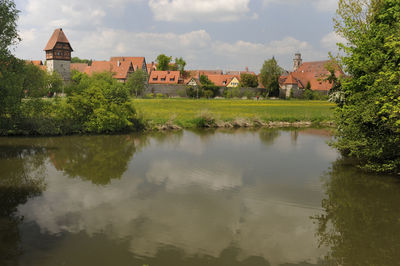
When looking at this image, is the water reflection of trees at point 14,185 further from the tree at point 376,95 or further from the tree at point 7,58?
the tree at point 376,95

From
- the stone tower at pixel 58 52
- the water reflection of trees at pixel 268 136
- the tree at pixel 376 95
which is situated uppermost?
the stone tower at pixel 58 52

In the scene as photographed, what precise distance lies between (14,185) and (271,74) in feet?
230

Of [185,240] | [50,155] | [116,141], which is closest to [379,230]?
[185,240]

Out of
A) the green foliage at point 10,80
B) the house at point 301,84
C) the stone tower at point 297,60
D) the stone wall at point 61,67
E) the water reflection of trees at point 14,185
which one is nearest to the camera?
the water reflection of trees at point 14,185

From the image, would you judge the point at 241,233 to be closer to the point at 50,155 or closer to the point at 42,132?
the point at 50,155

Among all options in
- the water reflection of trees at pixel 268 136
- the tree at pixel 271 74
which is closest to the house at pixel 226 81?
the tree at pixel 271 74

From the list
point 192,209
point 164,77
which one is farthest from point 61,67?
point 192,209

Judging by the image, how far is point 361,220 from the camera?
8688 millimetres

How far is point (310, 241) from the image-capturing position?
24.8ft

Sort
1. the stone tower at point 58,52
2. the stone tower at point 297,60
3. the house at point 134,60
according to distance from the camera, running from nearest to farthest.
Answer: the stone tower at point 58,52
the house at point 134,60
the stone tower at point 297,60

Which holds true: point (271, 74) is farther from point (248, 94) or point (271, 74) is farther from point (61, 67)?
point (61, 67)

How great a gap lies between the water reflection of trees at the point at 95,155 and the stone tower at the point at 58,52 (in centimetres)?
5059

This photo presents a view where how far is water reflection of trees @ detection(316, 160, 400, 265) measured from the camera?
689cm

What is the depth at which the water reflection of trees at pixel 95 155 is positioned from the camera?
12930mm
